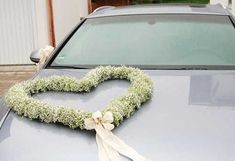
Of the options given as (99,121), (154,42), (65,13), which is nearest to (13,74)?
(65,13)

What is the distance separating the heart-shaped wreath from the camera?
2.38 m

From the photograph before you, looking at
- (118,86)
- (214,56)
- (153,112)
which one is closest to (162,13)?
(214,56)

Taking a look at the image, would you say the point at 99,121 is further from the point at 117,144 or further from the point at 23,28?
the point at 23,28

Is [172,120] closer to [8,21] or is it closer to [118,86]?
[118,86]

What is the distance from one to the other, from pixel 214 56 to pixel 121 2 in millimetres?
10234

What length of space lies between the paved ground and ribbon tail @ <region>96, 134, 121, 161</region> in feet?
18.0

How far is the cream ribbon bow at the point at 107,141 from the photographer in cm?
220

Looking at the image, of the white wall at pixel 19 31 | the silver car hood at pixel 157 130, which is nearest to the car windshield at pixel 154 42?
the silver car hood at pixel 157 130

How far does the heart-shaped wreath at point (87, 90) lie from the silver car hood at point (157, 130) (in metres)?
0.05

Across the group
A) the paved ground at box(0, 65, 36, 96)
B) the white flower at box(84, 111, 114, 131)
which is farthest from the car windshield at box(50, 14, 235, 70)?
the paved ground at box(0, 65, 36, 96)

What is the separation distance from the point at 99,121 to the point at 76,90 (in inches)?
22.5

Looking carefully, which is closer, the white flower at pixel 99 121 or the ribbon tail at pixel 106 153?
the ribbon tail at pixel 106 153

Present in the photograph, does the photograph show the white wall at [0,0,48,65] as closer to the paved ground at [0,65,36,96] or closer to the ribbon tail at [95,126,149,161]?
the paved ground at [0,65,36,96]

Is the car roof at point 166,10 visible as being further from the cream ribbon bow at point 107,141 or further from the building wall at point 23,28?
the building wall at point 23,28
